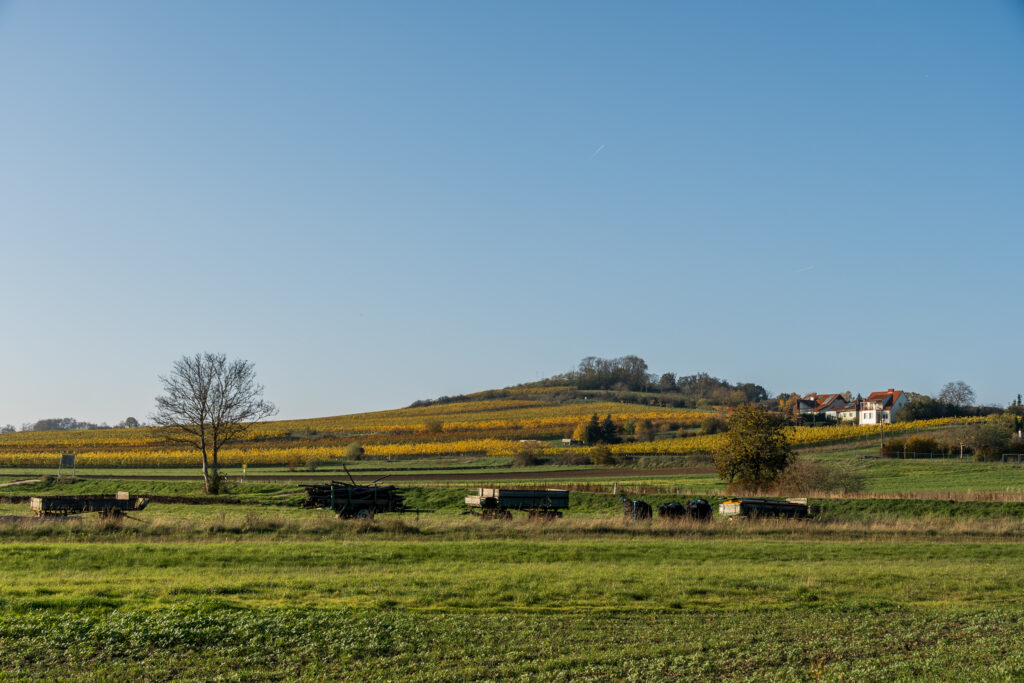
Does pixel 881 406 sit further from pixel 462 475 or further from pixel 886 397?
pixel 462 475

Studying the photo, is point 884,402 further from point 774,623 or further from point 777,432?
point 774,623

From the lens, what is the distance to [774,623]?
13688 mm

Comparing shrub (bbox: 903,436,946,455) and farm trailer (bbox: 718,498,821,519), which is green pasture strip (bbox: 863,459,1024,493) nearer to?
shrub (bbox: 903,436,946,455)

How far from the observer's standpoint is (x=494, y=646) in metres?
11.8

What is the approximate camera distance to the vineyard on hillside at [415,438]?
8775 centimetres

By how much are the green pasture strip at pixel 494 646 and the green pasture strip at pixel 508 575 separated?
1.35 meters

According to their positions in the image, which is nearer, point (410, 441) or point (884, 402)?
point (410, 441)

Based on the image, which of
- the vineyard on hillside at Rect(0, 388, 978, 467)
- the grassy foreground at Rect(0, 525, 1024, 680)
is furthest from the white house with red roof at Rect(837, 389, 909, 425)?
the grassy foreground at Rect(0, 525, 1024, 680)

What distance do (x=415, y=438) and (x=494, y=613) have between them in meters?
94.5

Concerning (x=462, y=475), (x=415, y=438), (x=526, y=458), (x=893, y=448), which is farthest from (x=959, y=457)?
(x=415, y=438)

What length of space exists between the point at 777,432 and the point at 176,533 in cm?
3720

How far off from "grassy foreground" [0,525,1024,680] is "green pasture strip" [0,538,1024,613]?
0.26 ft

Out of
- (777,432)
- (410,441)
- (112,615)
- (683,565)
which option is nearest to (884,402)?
(410,441)

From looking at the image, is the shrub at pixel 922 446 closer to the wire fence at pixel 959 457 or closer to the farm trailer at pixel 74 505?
the wire fence at pixel 959 457
